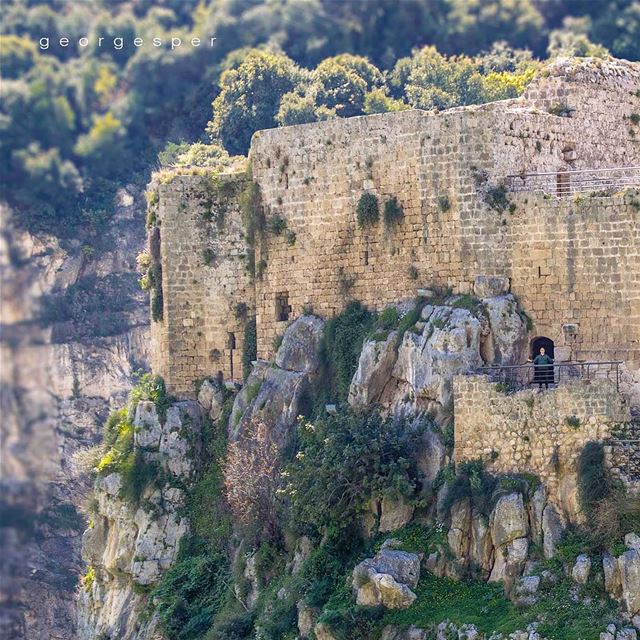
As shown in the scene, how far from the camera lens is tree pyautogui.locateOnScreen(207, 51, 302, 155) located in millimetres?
80750

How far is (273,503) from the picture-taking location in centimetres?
6041

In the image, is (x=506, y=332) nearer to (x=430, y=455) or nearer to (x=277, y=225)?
(x=430, y=455)

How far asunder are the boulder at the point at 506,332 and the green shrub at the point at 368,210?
426 centimetres

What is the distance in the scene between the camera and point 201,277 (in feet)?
213

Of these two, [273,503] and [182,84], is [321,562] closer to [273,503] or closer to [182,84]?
[273,503]

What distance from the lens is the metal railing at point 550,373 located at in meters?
57.1

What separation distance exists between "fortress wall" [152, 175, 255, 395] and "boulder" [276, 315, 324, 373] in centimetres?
241

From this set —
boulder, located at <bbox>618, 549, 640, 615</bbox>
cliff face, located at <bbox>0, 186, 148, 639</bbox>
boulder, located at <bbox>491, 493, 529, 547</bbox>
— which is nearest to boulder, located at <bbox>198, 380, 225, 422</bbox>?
cliff face, located at <bbox>0, 186, 148, 639</bbox>

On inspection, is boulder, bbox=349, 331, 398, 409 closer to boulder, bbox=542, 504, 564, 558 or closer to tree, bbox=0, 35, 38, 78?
boulder, bbox=542, 504, 564, 558

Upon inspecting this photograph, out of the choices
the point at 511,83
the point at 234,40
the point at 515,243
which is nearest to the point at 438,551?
the point at 515,243

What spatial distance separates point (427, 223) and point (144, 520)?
10.2m

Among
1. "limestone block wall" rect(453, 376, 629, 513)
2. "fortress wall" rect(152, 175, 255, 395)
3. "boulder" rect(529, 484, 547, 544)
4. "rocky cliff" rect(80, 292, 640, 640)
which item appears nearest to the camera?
"rocky cliff" rect(80, 292, 640, 640)

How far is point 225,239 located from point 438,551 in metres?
12.4

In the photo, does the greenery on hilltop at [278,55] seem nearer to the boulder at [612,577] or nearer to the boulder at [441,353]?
the boulder at [441,353]
